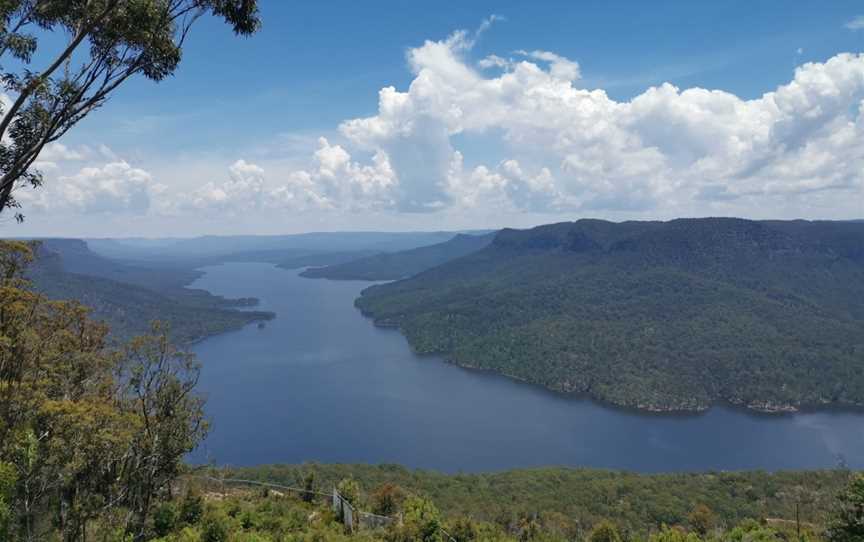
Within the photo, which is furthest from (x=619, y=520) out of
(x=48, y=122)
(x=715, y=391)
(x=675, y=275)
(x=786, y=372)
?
(x=675, y=275)

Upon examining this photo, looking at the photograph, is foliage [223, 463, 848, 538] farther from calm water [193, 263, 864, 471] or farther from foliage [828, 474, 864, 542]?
foliage [828, 474, 864, 542]

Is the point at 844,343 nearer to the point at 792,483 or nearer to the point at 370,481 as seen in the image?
the point at 792,483

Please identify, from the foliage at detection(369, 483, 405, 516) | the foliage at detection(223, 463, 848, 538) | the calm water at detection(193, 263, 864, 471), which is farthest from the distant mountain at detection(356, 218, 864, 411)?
the foliage at detection(369, 483, 405, 516)

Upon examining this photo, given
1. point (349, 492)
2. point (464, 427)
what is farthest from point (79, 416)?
point (464, 427)

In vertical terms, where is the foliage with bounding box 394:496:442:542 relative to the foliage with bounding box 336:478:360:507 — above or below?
above

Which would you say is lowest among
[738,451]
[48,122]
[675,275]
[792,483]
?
[738,451]

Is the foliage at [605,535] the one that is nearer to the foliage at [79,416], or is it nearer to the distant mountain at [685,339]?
the foliage at [79,416]
